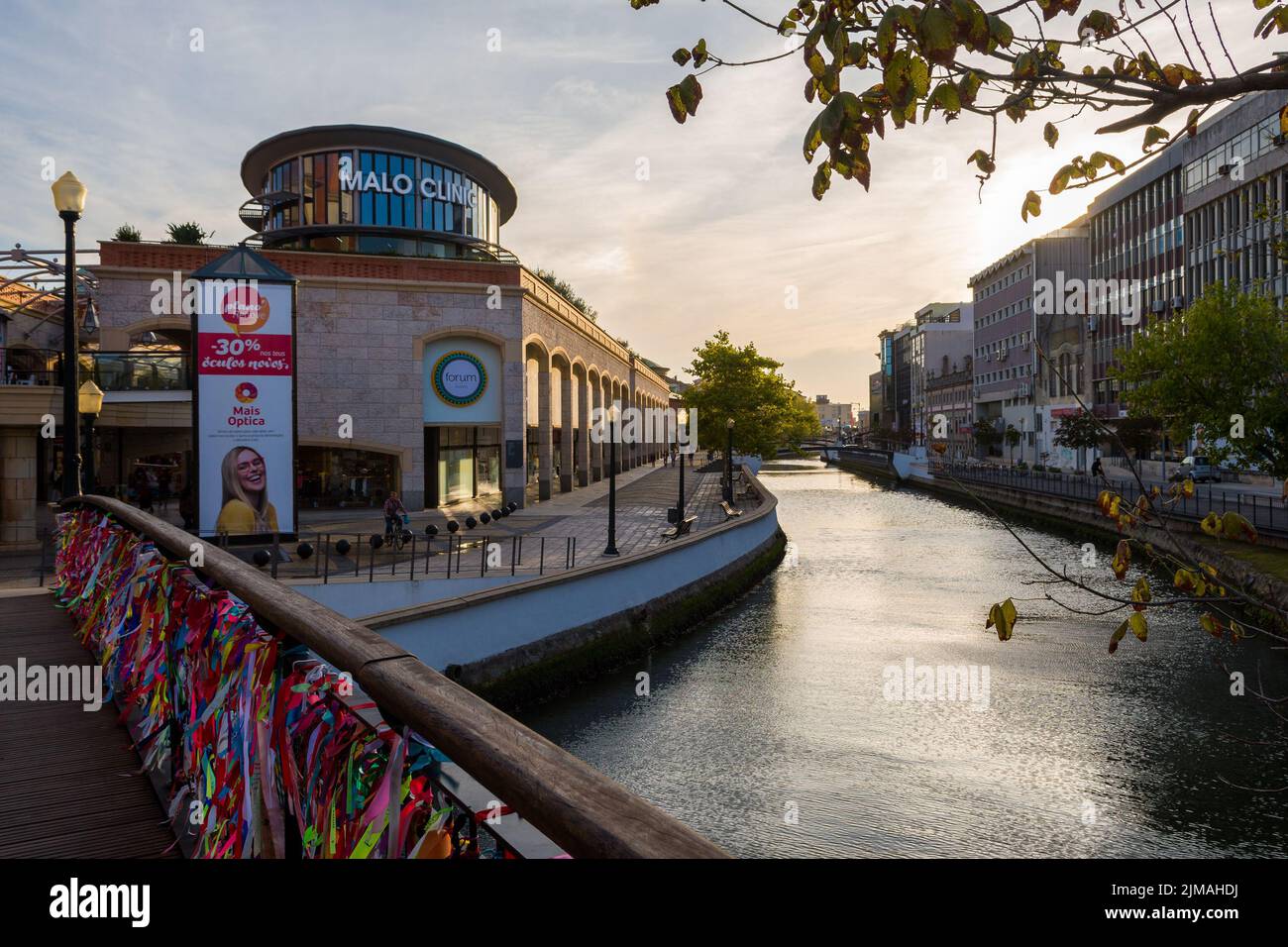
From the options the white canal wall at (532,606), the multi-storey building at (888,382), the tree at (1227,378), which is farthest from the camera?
the multi-storey building at (888,382)

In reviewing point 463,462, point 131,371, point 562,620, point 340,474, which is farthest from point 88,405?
point 463,462

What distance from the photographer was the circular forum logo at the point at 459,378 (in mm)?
36531

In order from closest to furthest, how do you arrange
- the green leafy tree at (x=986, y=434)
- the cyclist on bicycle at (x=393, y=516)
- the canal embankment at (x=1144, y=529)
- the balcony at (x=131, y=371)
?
the canal embankment at (x=1144, y=529), the cyclist on bicycle at (x=393, y=516), the balcony at (x=131, y=371), the green leafy tree at (x=986, y=434)

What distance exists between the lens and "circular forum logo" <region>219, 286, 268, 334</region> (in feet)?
61.3

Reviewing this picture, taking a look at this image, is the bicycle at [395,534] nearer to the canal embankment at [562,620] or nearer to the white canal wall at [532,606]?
the white canal wall at [532,606]

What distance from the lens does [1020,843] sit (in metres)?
11.8

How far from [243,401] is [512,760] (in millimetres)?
19356

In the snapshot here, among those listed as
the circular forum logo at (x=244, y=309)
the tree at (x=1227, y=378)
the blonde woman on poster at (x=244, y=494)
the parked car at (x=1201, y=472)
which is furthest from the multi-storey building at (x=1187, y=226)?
the blonde woman on poster at (x=244, y=494)

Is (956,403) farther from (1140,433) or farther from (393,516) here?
(393,516)

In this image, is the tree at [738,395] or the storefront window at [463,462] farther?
the tree at [738,395]

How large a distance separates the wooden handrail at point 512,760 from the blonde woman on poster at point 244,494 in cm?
1814

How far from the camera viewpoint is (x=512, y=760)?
1700 millimetres

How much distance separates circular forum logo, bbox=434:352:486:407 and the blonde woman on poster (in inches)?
685

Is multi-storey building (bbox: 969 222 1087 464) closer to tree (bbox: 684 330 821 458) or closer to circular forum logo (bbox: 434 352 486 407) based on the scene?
tree (bbox: 684 330 821 458)
